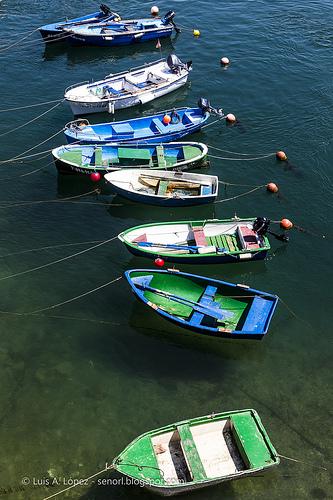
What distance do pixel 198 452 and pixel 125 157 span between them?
73.7 feet

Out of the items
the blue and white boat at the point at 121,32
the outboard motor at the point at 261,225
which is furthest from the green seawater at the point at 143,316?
the blue and white boat at the point at 121,32

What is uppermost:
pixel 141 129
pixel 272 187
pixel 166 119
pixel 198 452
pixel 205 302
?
pixel 166 119

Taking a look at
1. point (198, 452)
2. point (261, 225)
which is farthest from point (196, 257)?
point (198, 452)

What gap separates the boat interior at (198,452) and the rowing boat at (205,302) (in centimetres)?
548

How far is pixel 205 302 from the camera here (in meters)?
27.0

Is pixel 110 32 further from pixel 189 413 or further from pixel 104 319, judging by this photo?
pixel 189 413

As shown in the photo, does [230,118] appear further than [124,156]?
Yes

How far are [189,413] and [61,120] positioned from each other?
2970cm

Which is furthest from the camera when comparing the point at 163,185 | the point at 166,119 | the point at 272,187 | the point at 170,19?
the point at 170,19

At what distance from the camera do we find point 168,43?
54.6 metres

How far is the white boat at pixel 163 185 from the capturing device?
110ft

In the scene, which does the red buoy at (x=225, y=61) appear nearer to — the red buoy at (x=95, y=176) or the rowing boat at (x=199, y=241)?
the red buoy at (x=95, y=176)

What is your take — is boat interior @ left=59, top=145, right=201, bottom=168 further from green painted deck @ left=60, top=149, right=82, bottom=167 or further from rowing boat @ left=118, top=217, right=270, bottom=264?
rowing boat @ left=118, top=217, right=270, bottom=264

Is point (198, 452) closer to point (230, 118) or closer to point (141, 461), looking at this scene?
point (141, 461)
